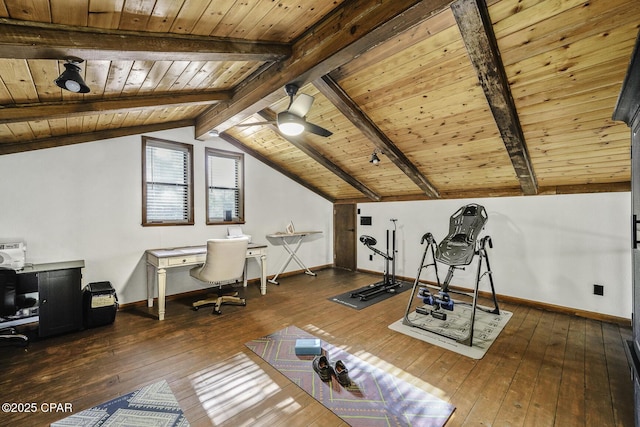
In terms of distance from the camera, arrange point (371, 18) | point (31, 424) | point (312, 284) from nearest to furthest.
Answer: point (31, 424), point (371, 18), point (312, 284)

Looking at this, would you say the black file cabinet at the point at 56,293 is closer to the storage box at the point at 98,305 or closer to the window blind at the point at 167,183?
the storage box at the point at 98,305

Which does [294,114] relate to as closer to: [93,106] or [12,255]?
[93,106]

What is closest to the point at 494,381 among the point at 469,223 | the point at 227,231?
the point at 469,223

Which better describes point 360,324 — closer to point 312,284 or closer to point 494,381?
point 494,381

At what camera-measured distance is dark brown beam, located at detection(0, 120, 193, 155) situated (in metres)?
3.24

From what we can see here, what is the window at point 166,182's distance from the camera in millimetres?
4273

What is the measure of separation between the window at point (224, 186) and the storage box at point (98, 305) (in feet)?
6.18

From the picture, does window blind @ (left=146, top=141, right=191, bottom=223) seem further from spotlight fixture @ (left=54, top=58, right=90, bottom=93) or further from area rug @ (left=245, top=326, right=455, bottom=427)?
area rug @ (left=245, top=326, right=455, bottom=427)

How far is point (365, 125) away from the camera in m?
3.63

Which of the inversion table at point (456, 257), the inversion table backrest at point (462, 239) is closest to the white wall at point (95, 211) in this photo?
the inversion table at point (456, 257)

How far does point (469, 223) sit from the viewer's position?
160 inches

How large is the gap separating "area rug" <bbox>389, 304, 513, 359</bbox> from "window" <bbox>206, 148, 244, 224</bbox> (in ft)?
11.7

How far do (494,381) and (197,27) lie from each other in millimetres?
3734

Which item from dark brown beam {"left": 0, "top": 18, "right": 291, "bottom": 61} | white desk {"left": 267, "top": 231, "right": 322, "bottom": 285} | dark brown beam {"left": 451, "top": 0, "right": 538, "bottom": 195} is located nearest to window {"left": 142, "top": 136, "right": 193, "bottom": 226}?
white desk {"left": 267, "top": 231, "right": 322, "bottom": 285}
